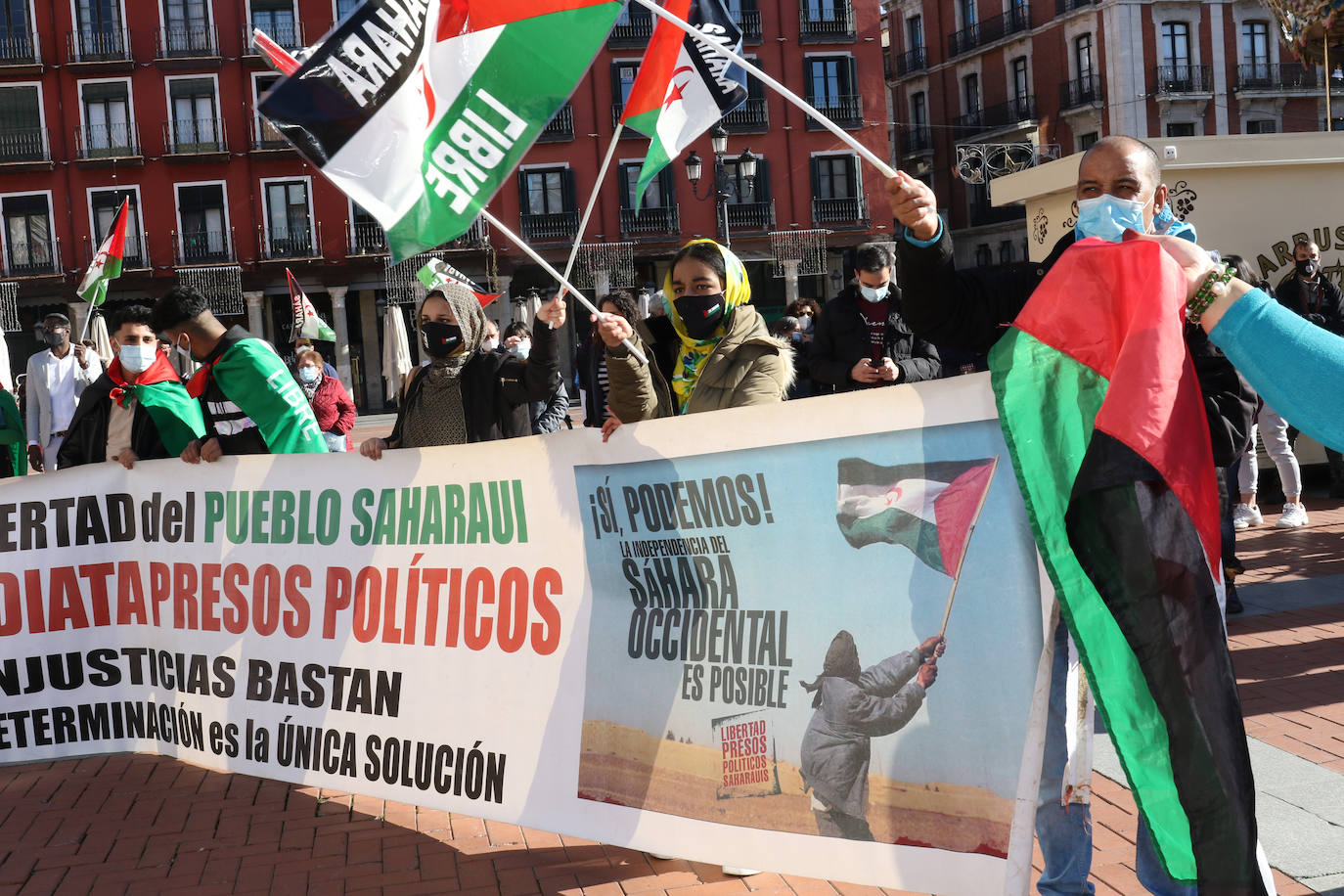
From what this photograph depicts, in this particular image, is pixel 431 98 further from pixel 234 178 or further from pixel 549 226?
pixel 234 178

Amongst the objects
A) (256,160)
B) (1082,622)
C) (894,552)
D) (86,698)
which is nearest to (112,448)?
(86,698)

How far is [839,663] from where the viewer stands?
3141 mm

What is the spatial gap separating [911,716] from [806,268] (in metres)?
39.8

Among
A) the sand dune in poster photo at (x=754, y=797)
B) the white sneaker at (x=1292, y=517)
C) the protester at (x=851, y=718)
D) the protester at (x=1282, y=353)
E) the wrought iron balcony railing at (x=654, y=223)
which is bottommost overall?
the white sneaker at (x=1292, y=517)

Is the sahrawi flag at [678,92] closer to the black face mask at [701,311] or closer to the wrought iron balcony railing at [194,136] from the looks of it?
the black face mask at [701,311]

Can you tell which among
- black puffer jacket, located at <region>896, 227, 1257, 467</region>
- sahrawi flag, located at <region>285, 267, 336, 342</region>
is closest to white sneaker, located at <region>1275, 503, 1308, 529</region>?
black puffer jacket, located at <region>896, 227, 1257, 467</region>

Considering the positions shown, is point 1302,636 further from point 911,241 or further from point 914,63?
point 914,63

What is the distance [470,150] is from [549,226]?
37.1 metres

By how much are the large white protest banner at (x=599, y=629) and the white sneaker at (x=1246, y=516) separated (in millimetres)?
6935

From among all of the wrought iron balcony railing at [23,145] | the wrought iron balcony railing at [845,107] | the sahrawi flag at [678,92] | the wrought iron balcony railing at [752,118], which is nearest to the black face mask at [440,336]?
the sahrawi flag at [678,92]

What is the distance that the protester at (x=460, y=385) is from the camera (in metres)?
5.09

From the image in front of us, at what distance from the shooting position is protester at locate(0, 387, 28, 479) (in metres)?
8.18

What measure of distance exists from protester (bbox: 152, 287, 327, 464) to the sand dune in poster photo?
7.76 ft

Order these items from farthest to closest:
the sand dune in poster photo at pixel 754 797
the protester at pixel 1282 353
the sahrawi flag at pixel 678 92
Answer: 1. the sahrawi flag at pixel 678 92
2. the sand dune in poster photo at pixel 754 797
3. the protester at pixel 1282 353
